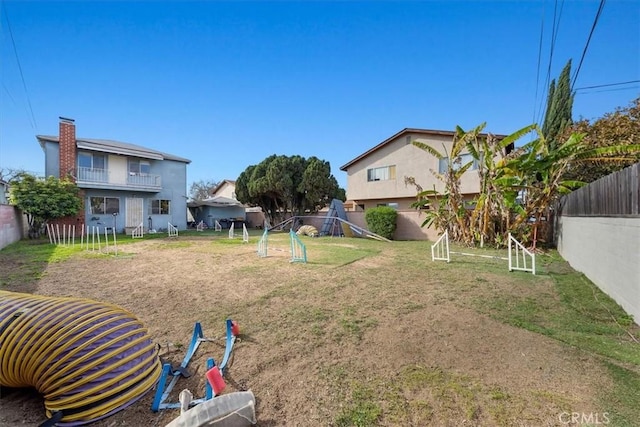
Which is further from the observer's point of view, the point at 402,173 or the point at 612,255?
the point at 402,173

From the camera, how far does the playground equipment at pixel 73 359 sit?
2219 millimetres

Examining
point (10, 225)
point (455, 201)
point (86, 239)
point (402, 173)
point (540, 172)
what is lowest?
point (86, 239)

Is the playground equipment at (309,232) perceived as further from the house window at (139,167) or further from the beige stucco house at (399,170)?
the house window at (139,167)

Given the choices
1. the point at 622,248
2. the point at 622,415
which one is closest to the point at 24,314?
the point at 622,415

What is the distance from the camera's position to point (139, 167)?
20.8 metres

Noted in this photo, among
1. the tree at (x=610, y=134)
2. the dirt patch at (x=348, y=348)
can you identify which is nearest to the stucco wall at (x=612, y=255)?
the dirt patch at (x=348, y=348)

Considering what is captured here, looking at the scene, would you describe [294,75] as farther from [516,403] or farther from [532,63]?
[516,403]

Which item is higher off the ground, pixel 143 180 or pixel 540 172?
pixel 143 180

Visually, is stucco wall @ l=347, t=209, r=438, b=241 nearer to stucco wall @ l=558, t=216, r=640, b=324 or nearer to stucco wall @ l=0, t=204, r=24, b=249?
stucco wall @ l=558, t=216, r=640, b=324

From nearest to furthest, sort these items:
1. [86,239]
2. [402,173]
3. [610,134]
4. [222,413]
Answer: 1. [222,413]
2. [610,134]
3. [86,239]
4. [402,173]

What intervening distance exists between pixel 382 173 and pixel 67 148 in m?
21.1

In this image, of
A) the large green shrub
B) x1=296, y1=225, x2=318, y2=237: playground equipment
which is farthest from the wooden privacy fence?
x1=296, y1=225, x2=318, y2=237: playground equipment

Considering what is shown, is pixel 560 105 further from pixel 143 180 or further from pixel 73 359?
pixel 143 180

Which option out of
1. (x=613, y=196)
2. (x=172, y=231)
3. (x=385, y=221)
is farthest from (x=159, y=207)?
(x=613, y=196)
